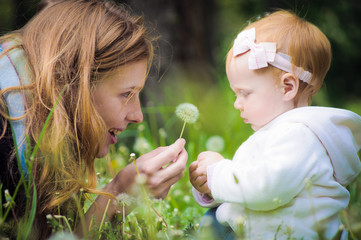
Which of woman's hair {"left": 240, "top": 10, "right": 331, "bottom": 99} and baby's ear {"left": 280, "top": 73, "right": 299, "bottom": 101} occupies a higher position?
woman's hair {"left": 240, "top": 10, "right": 331, "bottom": 99}

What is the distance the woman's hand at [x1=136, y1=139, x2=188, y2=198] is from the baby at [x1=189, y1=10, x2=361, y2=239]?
0.09m

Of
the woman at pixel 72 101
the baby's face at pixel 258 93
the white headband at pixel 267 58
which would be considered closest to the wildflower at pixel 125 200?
the woman at pixel 72 101

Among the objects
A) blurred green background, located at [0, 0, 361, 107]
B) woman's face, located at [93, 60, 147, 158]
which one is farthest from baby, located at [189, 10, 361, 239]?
blurred green background, located at [0, 0, 361, 107]

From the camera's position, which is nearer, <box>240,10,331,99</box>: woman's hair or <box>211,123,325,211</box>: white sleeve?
<box>211,123,325,211</box>: white sleeve

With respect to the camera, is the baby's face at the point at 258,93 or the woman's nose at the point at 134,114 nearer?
the baby's face at the point at 258,93

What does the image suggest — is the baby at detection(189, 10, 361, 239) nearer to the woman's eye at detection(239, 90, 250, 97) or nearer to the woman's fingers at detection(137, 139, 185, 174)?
the woman's eye at detection(239, 90, 250, 97)

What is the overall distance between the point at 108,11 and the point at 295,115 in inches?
41.1

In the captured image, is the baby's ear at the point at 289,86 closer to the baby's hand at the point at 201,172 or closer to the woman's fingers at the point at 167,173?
the baby's hand at the point at 201,172

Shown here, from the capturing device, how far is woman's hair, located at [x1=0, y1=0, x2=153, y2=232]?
1763 millimetres

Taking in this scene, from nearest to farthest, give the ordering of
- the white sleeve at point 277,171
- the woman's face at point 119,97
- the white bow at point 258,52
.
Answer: the white sleeve at point 277,171 < the white bow at point 258,52 < the woman's face at point 119,97

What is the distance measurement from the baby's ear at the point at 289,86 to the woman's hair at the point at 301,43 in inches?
1.7

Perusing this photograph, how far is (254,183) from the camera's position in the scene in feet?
4.87

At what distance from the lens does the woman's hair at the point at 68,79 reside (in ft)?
5.78

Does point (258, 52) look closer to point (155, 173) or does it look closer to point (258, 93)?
point (258, 93)
